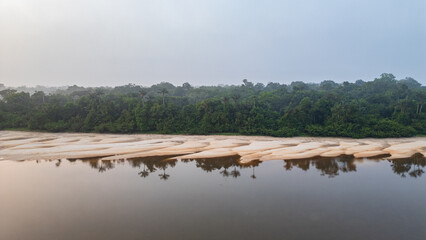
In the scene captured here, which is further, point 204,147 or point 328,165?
point 204,147

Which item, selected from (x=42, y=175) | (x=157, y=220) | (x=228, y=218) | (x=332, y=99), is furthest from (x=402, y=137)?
(x=42, y=175)

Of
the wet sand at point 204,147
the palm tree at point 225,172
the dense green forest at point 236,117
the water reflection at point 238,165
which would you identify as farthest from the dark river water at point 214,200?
the dense green forest at point 236,117

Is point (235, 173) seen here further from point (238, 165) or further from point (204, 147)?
point (204, 147)

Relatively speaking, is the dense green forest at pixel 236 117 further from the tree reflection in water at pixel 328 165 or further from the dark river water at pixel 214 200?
the dark river water at pixel 214 200

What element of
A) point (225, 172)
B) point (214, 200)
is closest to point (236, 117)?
point (225, 172)

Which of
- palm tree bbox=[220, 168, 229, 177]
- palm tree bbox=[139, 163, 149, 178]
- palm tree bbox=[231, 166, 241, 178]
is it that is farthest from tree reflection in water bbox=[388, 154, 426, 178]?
palm tree bbox=[139, 163, 149, 178]

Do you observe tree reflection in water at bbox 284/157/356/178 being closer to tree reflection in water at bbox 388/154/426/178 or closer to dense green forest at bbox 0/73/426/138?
tree reflection in water at bbox 388/154/426/178
